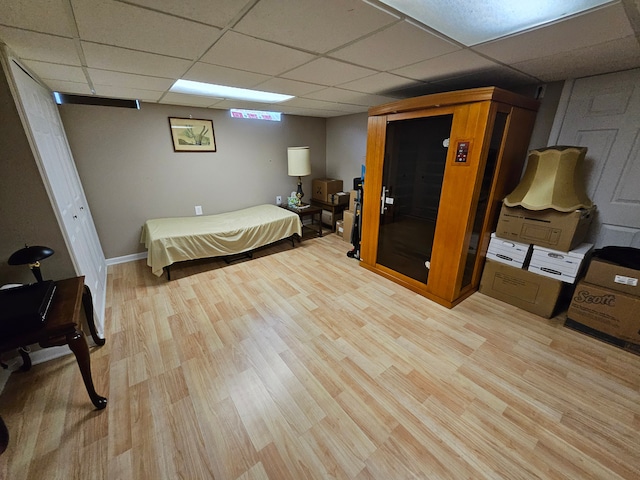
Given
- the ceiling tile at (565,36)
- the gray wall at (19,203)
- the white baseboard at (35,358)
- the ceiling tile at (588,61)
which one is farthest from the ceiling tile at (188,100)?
the ceiling tile at (588,61)

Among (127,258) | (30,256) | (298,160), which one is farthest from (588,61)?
(127,258)

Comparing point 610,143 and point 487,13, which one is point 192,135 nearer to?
point 487,13

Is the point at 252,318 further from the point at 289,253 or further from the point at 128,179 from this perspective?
the point at 128,179

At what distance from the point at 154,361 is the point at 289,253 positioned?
221 centimetres

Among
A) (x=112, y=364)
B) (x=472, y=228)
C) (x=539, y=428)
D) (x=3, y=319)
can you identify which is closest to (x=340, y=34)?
(x=472, y=228)

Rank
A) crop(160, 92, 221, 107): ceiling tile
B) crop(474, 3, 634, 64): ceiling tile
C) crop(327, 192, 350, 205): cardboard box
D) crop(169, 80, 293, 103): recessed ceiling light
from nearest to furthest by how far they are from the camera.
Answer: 1. crop(474, 3, 634, 64): ceiling tile
2. crop(169, 80, 293, 103): recessed ceiling light
3. crop(160, 92, 221, 107): ceiling tile
4. crop(327, 192, 350, 205): cardboard box

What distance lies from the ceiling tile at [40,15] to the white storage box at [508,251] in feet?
10.9

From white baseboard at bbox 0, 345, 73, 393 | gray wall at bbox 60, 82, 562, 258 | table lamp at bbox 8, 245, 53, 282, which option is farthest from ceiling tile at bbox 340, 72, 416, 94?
white baseboard at bbox 0, 345, 73, 393

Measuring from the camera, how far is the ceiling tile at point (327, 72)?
1779 mm

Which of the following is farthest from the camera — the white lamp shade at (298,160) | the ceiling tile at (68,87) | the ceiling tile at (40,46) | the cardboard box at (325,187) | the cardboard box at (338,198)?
the cardboard box at (325,187)

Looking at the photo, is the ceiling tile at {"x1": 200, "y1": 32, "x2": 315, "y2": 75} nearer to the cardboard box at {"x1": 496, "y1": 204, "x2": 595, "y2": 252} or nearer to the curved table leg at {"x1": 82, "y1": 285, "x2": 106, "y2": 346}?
the curved table leg at {"x1": 82, "y1": 285, "x2": 106, "y2": 346}

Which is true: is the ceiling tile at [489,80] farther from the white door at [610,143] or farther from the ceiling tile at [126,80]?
the ceiling tile at [126,80]

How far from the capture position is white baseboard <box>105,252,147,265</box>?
132 inches

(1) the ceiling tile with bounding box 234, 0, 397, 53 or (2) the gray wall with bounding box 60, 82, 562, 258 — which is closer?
(1) the ceiling tile with bounding box 234, 0, 397, 53
